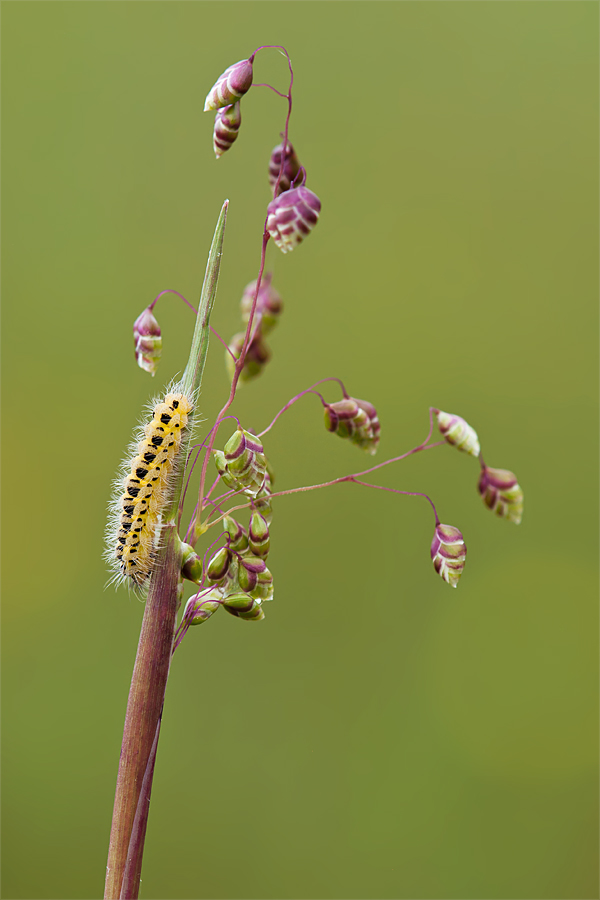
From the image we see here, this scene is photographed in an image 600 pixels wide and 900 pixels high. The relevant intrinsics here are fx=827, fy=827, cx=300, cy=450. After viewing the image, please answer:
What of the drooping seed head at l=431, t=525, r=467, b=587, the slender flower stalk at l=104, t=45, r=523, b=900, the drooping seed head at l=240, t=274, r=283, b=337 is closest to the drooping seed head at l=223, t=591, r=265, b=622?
the slender flower stalk at l=104, t=45, r=523, b=900

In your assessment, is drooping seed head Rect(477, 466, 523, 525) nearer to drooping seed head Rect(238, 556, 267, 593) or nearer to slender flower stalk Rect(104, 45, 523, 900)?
slender flower stalk Rect(104, 45, 523, 900)

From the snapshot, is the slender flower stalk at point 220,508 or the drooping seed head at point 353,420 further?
the drooping seed head at point 353,420

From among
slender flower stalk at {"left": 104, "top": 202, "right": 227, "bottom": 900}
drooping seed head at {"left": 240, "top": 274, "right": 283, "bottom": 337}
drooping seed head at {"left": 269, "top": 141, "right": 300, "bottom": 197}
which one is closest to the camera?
slender flower stalk at {"left": 104, "top": 202, "right": 227, "bottom": 900}

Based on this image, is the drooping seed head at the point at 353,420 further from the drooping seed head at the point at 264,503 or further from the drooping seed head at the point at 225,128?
the drooping seed head at the point at 225,128

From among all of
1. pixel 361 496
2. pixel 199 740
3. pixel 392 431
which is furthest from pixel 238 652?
pixel 392 431

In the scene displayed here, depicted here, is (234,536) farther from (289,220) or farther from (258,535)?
(289,220)

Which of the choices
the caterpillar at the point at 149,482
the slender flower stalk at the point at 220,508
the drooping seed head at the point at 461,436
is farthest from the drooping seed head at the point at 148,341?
the drooping seed head at the point at 461,436

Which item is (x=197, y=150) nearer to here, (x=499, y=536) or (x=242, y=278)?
(x=242, y=278)
